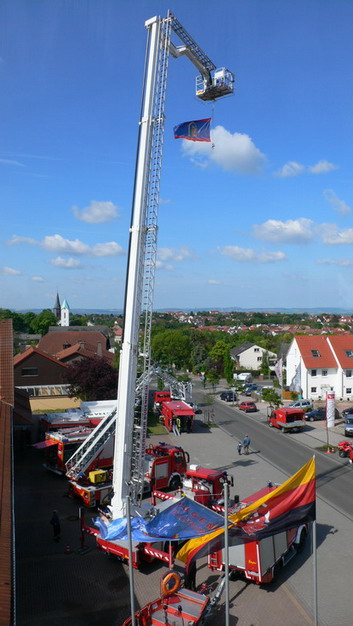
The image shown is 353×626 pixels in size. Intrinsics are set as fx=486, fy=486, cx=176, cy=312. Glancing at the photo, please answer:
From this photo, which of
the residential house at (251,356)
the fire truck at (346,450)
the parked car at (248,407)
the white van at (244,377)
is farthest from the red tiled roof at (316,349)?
the residential house at (251,356)

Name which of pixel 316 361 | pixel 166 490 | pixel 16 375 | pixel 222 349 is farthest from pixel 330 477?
pixel 222 349

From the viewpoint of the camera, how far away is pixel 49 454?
24672mm

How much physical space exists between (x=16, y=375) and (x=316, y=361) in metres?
27.3

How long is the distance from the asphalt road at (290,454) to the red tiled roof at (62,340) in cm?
3005

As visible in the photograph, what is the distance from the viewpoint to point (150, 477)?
19891mm

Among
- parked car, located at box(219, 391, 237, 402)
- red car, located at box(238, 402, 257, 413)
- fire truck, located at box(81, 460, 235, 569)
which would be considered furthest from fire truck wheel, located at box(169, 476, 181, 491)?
parked car, located at box(219, 391, 237, 402)

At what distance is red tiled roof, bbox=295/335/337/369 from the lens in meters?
45.3

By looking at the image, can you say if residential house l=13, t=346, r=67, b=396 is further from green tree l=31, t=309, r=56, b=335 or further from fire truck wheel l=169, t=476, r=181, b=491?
green tree l=31, t=309, r=56, b=335

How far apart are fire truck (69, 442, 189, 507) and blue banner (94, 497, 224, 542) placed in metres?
6.47

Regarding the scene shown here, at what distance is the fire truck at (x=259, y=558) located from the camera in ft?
41.4

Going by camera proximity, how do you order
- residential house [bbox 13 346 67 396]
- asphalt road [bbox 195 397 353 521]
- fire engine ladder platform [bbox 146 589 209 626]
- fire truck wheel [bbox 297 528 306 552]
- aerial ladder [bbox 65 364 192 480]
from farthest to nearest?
residential house [bbox 13 346 67 396] → asphalt road [bbox 195 397 353 521] → aerial ladder [bbox 65 364 192 480] → fire truck wheel [bbox 297 528 306 552] → fire engine ladder platform [bbox 146 589 209 626]

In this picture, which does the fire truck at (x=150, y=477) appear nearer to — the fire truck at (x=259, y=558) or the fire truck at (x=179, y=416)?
the fire truck at (x=259, y=558)

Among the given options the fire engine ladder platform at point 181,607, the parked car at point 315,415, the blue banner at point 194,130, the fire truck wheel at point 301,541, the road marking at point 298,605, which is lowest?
the parked car at point 315,415

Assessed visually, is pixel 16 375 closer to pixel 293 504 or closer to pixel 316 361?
pixel 316 361
